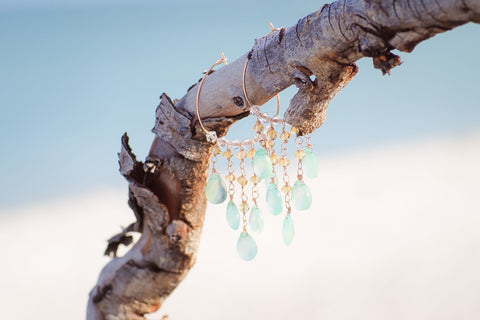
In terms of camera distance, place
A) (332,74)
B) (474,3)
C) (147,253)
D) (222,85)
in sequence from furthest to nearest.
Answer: (147,253), (222,85), (332,74), (474,3)

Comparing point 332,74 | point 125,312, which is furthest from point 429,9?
point 125,312

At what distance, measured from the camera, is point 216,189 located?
132 centimetres

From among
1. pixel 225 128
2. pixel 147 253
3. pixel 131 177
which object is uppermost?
A: pixel 225 128

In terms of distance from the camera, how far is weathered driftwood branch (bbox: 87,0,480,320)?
0.95 meters

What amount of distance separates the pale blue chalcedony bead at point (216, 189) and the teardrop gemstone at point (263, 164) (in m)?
0.12

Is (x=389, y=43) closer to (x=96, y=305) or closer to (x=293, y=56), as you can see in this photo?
(x=293, y=56)

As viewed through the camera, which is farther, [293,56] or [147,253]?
[147,253]

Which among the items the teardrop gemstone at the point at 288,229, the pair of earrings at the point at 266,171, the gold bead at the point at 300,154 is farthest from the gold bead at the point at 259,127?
the teardrop gemstone at the point at 288,229

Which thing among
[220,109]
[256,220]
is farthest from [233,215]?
[220,109]

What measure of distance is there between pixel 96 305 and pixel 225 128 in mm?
625

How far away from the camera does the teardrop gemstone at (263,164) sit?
1.24m

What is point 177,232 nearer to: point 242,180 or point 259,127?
point 242,180

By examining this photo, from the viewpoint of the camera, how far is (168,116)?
1.31 m

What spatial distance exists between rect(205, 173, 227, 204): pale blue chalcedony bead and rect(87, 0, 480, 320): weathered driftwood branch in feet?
0.16
